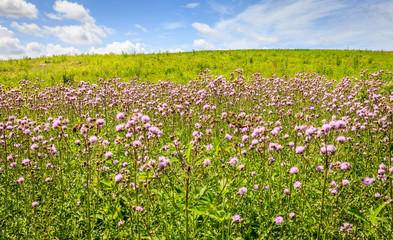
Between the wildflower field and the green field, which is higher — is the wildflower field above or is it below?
below

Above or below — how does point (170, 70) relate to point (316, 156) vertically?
above

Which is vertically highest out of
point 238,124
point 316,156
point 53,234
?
point 238,124

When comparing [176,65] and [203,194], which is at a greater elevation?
[176,65]

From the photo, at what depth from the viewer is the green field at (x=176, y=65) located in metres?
16.3

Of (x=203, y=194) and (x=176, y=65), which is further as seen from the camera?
(x=176, y=65)

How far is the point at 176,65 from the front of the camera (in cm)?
1986

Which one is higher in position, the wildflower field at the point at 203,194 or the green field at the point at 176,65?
the green field at the point at 176,65

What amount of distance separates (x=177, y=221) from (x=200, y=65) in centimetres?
1721

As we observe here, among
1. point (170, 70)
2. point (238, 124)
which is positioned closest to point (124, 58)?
point (170, 70)

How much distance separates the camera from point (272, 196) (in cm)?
353

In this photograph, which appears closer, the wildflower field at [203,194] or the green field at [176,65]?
the wildflower field at [203,194]

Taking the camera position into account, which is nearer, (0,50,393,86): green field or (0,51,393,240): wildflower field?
(0,51,393,240): wildflower field

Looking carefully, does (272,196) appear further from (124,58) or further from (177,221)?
(124,58)

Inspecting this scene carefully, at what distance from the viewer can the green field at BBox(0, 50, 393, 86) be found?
1630 cm
